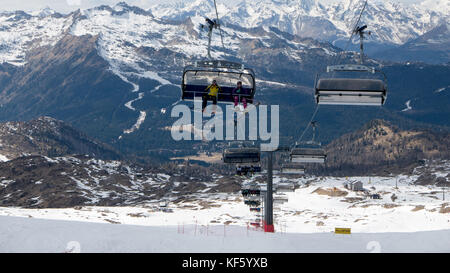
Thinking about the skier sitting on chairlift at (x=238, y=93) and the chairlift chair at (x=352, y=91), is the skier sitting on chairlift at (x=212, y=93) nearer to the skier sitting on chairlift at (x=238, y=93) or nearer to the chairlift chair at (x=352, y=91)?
the skier sitting on chairlift at (x=238, y=93)

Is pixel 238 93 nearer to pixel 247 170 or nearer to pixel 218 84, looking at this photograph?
pixel 218 84

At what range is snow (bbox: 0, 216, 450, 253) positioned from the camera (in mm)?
29797

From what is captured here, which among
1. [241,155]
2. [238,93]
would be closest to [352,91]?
[238,93]

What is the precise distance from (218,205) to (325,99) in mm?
139278

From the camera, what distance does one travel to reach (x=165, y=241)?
3153cm

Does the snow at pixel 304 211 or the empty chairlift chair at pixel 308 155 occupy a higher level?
the empty chairlift chair at pixel 308 155

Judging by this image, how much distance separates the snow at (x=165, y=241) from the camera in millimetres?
29797

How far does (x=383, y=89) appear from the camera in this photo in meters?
23.0

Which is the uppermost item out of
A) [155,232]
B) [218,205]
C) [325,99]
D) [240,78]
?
[240,78]

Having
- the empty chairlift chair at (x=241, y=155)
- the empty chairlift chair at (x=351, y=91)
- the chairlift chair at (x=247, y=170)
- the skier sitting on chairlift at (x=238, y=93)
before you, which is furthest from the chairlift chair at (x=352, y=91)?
the chairlift chair at (x=247, y=170)

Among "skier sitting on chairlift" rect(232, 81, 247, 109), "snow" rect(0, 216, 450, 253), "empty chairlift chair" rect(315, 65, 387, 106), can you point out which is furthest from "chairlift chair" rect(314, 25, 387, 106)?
"snow" rect(0, 216, 450, 253)
